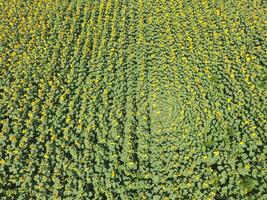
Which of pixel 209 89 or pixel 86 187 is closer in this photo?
pixel 86 187

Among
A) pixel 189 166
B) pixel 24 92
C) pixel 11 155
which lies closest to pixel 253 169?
pixel 189 166

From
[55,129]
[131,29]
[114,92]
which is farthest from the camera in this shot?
[131,29]

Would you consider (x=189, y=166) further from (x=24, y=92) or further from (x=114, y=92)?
(x=24, y=92)

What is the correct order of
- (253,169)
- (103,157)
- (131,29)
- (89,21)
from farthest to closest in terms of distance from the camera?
(89,21) < (131,29) < (103,157) < (253,169)

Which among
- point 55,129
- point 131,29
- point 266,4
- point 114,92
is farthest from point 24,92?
point 266,4

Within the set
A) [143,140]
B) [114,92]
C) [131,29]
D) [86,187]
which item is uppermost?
[131,29]

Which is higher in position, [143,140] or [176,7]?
[176,7]
